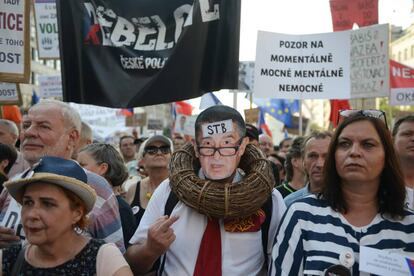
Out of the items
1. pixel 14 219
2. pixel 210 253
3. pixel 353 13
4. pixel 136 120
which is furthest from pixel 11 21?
pixel 136 120

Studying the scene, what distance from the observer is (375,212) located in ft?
9.41

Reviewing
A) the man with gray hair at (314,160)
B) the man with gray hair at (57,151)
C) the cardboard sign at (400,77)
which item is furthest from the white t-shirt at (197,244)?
the cardboard sign at (400,77)

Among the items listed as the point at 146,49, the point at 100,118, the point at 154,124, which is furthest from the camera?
the point at 154,124

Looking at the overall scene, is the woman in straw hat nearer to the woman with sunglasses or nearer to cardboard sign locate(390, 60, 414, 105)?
the woman with sunglasses

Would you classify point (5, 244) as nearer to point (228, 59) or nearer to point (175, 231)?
point (175, 231)

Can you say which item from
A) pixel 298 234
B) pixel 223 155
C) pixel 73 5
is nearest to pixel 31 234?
pixel 223 155

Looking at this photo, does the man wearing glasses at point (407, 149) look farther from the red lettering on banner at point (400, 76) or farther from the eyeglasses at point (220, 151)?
the red lettering on banner at point (400, 76)

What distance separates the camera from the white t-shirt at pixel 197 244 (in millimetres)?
2949

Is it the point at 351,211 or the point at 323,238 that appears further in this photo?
the point at 351,211

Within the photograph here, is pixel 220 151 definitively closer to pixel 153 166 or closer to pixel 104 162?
pixel 104 162

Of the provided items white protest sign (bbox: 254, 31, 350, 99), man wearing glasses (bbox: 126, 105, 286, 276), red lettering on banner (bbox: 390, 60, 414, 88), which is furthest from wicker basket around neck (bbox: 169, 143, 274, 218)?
red lettering on banner (bbox: 390, 60, 414, 88)

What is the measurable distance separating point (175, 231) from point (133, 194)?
243cm

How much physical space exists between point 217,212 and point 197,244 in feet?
0.81

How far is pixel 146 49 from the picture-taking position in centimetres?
449
